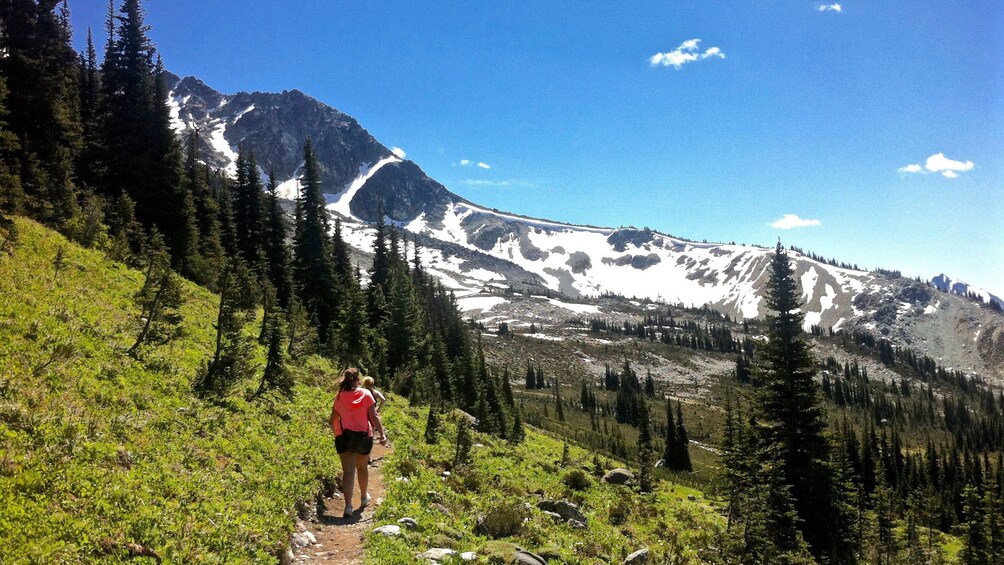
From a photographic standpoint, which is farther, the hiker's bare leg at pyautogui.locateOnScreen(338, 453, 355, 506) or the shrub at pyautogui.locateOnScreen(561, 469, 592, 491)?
the shrub at pyautogui.locateOnScreen(561, 469, 592, 491)

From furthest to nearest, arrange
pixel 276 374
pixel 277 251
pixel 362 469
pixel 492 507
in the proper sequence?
pixel 277 251 → pixel 276 374 → pixel 492 507 → pixel 362 469

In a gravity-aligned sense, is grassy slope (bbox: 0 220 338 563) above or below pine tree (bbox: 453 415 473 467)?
above

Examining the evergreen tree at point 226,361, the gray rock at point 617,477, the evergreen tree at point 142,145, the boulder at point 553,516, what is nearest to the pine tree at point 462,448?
the boulder at point 553,516

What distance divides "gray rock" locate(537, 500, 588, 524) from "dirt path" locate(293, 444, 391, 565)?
599 cm

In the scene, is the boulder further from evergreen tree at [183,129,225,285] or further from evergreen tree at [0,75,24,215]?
evergreen tree at [183,129,225,285]

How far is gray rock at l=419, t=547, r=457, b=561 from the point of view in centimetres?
939

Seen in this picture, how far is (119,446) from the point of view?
360 inches

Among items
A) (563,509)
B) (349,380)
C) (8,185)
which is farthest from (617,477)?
(8,185)

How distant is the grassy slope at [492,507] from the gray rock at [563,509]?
1.37ft

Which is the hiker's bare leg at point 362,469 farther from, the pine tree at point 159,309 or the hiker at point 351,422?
the pine tree at point 159,309

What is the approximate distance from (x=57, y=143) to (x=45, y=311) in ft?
79.1

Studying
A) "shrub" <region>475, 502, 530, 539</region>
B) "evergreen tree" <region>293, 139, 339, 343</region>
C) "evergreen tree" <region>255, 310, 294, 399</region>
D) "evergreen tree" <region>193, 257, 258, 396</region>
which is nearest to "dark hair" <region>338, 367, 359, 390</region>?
"shrub" <region>475, 502, 530, 539</region>

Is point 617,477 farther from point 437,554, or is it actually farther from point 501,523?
point 437,554

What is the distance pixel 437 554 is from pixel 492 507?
417 centimetres
